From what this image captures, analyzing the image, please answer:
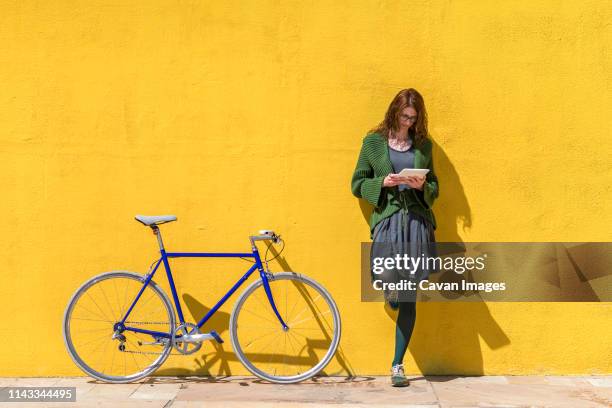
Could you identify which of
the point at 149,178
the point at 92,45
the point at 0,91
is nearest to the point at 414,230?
the point at 149,178

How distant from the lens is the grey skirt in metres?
5.05

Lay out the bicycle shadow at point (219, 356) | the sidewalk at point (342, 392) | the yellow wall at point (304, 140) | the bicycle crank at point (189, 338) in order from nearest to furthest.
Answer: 1. the sidewalk at point (342, 392)
2. the bicycle crank at point (189, 338)
3. the yellow wall at point (304, 140)
4. the bicycle shadow at point (219, 356)

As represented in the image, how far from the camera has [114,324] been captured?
17.5ft

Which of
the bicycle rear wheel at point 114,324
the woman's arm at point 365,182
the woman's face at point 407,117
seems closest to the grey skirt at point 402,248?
the woman's arm at point 365,182

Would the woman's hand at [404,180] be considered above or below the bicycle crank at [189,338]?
above

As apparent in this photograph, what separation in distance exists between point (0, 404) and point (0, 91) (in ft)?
6.93

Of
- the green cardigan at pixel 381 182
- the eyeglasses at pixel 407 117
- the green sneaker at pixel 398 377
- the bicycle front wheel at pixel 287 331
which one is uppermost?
the eyeglasses at pixel 407 117

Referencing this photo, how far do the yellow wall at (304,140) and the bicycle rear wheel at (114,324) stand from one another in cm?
16

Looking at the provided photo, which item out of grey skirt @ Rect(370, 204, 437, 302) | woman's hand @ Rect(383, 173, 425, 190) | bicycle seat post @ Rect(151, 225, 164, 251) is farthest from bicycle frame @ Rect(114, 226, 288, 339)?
woman's hand @ Rect(383, 173, 425, 190)

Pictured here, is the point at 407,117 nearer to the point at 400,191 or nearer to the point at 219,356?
the point at 400,191

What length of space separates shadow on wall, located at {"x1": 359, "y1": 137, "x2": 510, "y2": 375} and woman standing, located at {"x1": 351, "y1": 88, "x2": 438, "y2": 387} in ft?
0.69

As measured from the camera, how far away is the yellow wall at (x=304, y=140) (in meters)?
5.32

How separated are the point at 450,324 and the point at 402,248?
0.77m

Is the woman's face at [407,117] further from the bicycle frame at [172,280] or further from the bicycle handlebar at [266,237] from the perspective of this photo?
the bicycle frame at [172,280]
